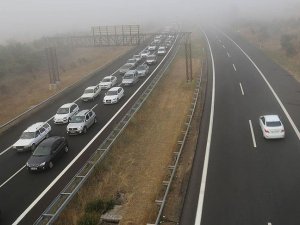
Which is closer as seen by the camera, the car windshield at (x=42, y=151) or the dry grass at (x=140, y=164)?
the dry grass at (x=140, y=164)

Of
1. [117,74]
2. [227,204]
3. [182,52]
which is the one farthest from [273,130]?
[182,52]

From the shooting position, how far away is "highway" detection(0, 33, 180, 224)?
21141 millimetres

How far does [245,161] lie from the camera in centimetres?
2377

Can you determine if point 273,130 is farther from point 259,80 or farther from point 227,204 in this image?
point 259,80

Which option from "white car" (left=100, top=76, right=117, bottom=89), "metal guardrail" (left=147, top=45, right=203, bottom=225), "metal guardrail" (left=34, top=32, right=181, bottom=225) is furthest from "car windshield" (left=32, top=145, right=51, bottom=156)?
"white car" (left=100, top=76, right=117, bottom=89)

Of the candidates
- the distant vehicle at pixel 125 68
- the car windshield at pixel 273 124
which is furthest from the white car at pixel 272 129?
the distant vehicle at pixel 125 68

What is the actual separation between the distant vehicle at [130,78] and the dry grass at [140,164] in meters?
7.91

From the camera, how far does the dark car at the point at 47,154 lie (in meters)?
25.1

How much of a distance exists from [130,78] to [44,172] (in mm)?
26324

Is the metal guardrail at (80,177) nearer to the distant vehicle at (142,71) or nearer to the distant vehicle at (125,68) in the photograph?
the distant vehicle at (142,71)

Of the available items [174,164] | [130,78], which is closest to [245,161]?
[174,164]

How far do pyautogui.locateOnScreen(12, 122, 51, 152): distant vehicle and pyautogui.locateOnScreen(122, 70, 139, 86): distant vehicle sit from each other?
17.6 meters

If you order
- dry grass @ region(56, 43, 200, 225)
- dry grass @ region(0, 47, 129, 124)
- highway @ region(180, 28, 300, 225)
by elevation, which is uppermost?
highway @ region(180, 28, 300, 225)

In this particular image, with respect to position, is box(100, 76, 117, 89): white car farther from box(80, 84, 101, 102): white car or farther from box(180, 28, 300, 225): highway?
box(180, 28, 300, 225): highway
